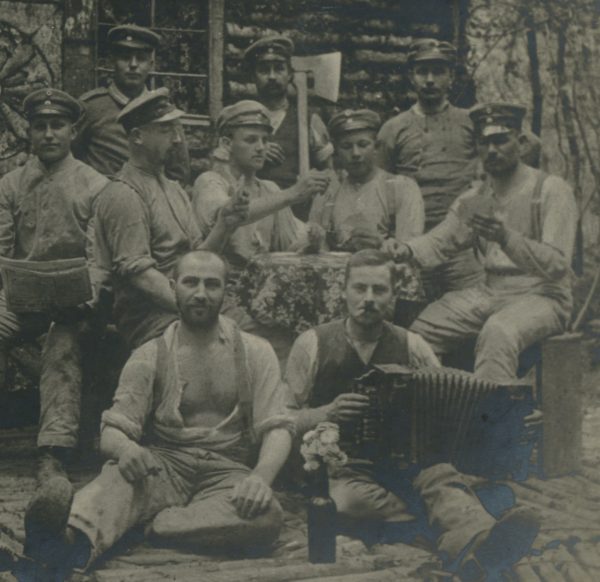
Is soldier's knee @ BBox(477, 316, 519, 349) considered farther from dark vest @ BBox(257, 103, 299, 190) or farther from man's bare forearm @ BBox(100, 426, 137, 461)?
man's bare forearm @ BBox(100, 426, 137, 461)

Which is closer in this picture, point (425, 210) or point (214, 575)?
point (214, 575)

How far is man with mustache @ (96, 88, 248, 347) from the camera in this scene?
737cm

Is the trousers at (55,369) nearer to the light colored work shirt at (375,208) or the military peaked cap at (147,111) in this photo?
the military peaked cap at (147,111)

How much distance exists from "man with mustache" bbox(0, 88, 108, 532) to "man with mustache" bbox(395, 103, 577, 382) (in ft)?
5.60

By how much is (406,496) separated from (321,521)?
1.63 feet

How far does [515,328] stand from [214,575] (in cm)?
219

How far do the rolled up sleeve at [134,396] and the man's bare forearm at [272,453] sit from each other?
1.92 ft

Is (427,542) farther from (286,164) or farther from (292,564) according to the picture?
(286,164)

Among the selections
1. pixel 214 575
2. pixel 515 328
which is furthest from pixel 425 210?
pixel 214 575

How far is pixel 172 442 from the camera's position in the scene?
7051mm

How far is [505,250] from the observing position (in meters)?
7.88

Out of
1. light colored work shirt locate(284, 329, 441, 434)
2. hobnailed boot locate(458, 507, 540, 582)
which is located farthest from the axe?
hobnailed boot locate(458, 507, 540, 582)

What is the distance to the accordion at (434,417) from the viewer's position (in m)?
7.12

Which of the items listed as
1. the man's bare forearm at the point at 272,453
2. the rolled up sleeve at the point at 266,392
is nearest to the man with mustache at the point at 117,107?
the rolled up sleeve at the point at 266,392
